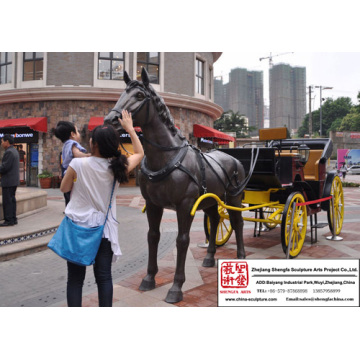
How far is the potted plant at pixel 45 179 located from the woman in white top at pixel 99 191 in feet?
46.8

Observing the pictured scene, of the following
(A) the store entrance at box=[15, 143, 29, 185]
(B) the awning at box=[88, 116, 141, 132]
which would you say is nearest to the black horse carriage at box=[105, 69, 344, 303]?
(B) the awning at box=[88, 116, 141, 132]

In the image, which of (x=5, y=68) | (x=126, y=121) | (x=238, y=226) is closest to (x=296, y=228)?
(x=238, y=226)

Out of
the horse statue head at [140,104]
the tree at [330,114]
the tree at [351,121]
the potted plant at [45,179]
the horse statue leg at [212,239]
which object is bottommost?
the horse statue leg at [212,239]

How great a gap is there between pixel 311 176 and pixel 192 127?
11917mm

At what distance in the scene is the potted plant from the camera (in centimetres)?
1538

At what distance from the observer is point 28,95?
15383mm

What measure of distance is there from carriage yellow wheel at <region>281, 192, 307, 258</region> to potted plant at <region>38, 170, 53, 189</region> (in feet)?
43.9

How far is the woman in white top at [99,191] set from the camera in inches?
89.0

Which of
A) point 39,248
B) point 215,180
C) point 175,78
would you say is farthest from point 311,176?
point 175,78

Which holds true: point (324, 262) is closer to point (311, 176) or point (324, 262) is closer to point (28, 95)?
point (311, 176)

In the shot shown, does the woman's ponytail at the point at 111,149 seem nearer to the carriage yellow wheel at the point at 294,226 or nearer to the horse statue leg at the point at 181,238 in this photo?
the horse statue leg at the point at 181,238

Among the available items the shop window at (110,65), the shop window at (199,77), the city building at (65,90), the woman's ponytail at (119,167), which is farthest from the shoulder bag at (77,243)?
the shop window at (199,77)

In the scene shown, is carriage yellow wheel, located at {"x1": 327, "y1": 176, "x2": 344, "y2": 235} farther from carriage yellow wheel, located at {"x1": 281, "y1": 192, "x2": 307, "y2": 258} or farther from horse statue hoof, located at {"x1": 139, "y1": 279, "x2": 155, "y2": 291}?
horse statue hoof, located at {"x1": 139, "y1": 279, "x2": 155, "y2": 291}

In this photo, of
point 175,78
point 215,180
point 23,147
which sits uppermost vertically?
point 175,78
